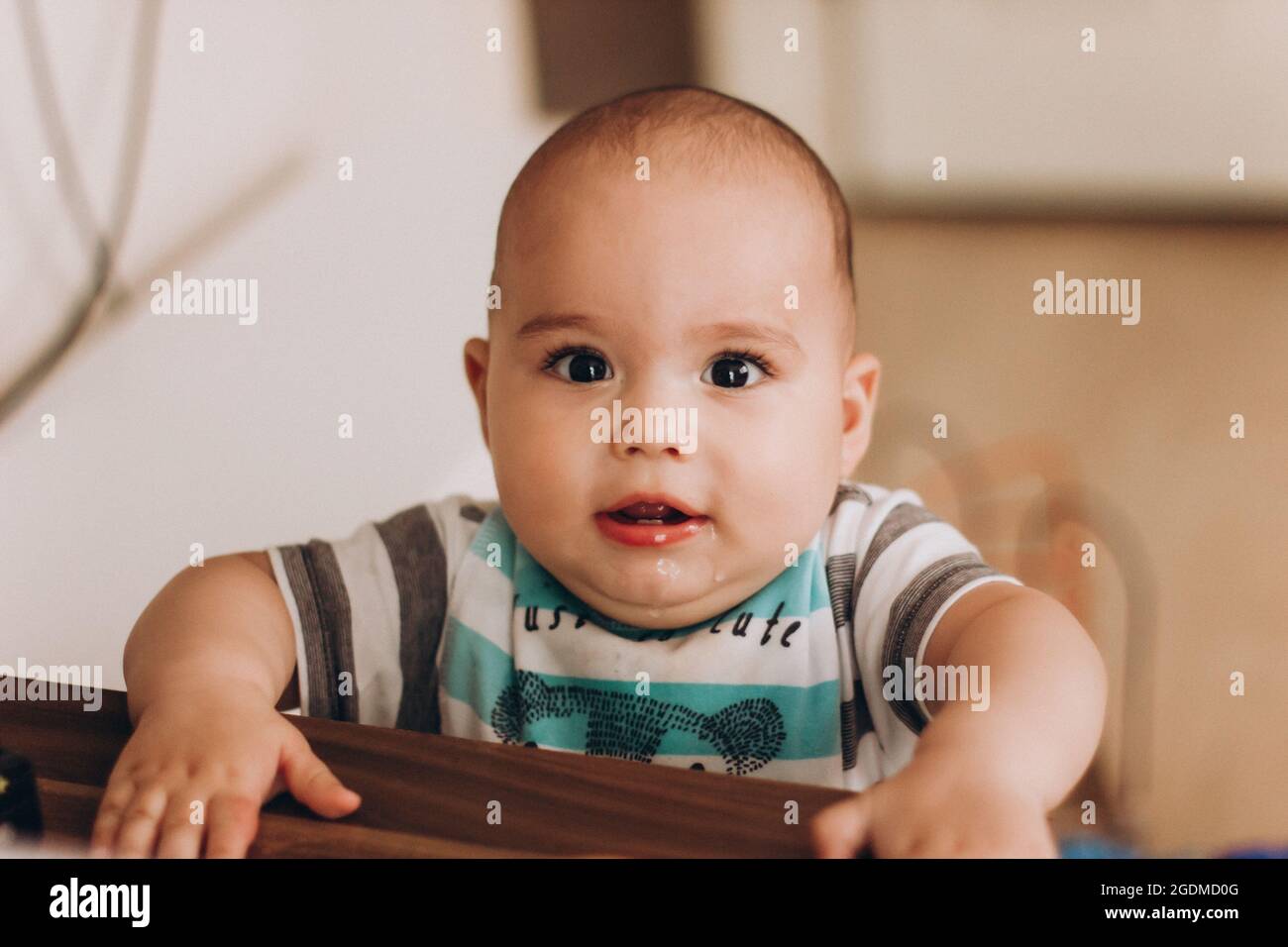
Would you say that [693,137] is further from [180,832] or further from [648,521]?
[180,832]

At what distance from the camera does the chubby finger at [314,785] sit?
37 cm

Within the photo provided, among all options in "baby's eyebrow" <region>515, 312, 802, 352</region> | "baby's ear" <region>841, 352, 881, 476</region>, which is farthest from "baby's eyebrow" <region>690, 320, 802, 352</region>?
"baby's ear" <region>841, 352, 881, 476</region>

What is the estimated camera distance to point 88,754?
1.35 ft

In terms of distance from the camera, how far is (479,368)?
684mm

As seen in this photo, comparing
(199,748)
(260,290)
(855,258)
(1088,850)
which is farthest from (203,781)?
(855,258)

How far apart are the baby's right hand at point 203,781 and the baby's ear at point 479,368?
285 millimetres

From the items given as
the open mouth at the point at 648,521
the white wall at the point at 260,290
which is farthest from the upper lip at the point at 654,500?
the white wall at the point at 260,290

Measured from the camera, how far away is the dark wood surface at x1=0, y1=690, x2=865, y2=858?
0.35 meters

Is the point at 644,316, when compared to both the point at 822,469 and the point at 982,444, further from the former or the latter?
the point at 982,444

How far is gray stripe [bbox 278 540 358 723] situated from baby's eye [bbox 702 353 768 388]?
10.4 inches

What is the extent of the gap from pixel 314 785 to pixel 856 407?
408 mm

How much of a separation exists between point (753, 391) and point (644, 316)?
7cm

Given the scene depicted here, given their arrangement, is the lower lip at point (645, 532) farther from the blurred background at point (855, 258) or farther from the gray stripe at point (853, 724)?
the blurred background at point (855, 258)

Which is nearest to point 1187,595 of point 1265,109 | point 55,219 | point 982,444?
point 982,444
